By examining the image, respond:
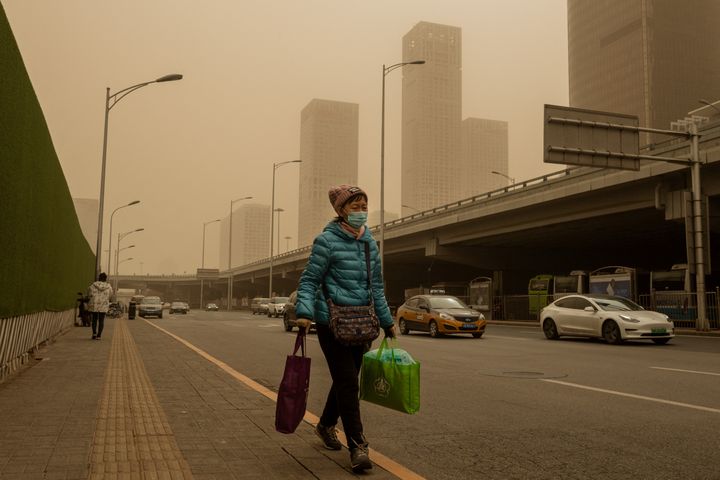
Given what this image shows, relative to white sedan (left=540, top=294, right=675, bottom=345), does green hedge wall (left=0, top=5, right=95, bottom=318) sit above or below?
above

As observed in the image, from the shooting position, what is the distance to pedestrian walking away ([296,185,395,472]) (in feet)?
15.2

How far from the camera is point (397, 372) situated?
15.3ft

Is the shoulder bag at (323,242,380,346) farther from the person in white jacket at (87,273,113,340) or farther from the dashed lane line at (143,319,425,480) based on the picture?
the person in white jacket at (87,273,113,340)

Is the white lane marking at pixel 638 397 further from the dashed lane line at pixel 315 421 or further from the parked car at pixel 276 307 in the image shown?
the parked car at pixel 276 307

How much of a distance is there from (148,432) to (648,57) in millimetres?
141456

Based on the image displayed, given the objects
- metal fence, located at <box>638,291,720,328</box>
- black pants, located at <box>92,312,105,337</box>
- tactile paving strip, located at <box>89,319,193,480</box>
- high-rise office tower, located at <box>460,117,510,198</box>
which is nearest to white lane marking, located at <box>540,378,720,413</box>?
tactile paving strip, located at <box>89,319,193,480</box>

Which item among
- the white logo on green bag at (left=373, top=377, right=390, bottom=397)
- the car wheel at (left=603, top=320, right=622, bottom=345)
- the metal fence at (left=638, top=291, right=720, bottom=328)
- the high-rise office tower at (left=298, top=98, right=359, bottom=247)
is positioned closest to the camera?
the white logo on green bag at (left=373, top=377, right=390, bottom=397)

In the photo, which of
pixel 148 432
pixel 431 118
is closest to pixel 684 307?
pixel 148 432

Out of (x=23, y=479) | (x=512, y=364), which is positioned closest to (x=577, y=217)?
(x=512, y=364)

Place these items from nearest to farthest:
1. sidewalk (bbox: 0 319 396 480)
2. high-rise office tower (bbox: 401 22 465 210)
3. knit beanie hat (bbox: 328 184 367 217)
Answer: sidewalk (bbox: 0 319 396 480) → knit beanie hat (bbox: 328 184 367 217) → high-rise office tower (bbox: 401 22 465 210)

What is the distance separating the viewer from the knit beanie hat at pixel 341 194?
482 cm

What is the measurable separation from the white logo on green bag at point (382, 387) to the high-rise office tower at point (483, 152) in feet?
438

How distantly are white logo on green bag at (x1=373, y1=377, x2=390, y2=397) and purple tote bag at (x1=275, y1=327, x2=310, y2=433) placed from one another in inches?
19.9

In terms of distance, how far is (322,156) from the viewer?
119m
